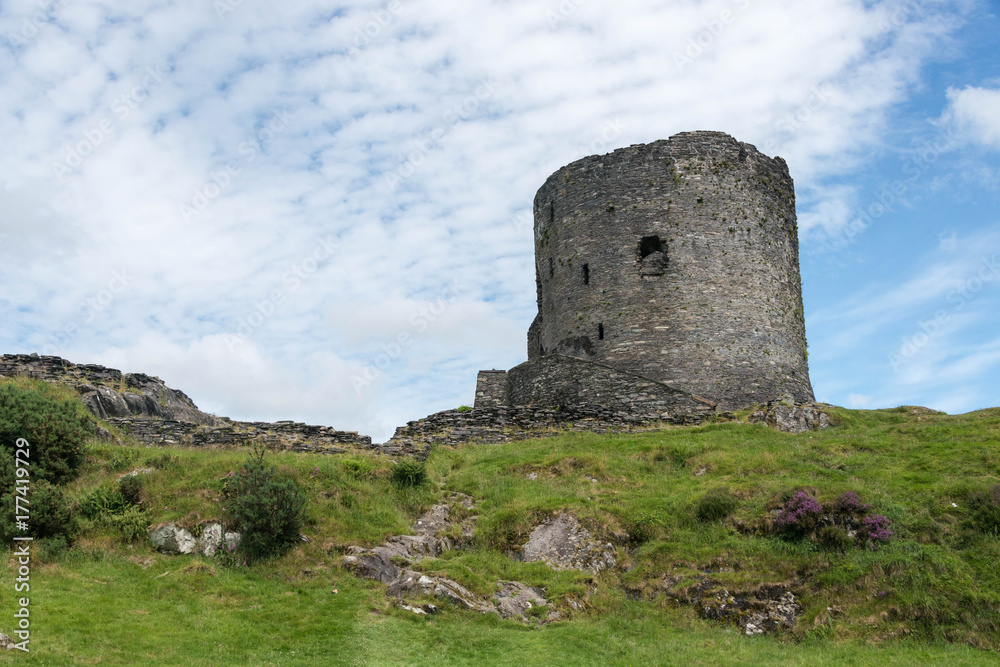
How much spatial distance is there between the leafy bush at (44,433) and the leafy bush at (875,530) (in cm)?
1730

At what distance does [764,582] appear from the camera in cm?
1608

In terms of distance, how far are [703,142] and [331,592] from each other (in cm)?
2364

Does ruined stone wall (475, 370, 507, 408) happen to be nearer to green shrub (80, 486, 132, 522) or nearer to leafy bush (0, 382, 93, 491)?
leafy bush (0, 382, 93, 491)

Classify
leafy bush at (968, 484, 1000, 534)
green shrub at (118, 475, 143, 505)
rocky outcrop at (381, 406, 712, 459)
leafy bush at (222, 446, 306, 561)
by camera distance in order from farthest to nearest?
rocky outcrop at (381, 406, 712, 459) < green shrub at (118, 475, 143, 505) < leafy bush at (222, 446, 306, 561) < leafy bush at (968, 484, 1000, 534)

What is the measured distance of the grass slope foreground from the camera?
14.0 metres

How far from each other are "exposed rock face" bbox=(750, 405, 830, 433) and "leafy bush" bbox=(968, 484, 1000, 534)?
9371 mm

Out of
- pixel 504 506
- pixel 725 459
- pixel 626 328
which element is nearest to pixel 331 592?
pixel 504 506

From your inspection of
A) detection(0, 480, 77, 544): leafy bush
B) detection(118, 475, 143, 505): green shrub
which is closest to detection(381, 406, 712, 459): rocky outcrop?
detection(118, 475, 143, 505): green shrub

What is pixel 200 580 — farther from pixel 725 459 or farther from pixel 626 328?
pixel 626 328

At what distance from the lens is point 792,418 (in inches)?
1054

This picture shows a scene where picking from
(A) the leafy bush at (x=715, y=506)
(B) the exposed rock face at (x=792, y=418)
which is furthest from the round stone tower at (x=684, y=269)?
(A) the leafy bush at (x=715, y=506)

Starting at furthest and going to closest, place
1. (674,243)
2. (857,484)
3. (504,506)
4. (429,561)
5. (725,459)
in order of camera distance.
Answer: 1. (674,243)
2. (725,459)
3. (504,506)
4. (857,484)
5. (429,561)

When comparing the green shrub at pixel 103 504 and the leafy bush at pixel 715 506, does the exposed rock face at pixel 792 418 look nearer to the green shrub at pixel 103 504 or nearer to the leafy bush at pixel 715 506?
the leafy bush at pixel 715 506

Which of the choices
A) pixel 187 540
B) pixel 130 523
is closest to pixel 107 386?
pixel 130 523
